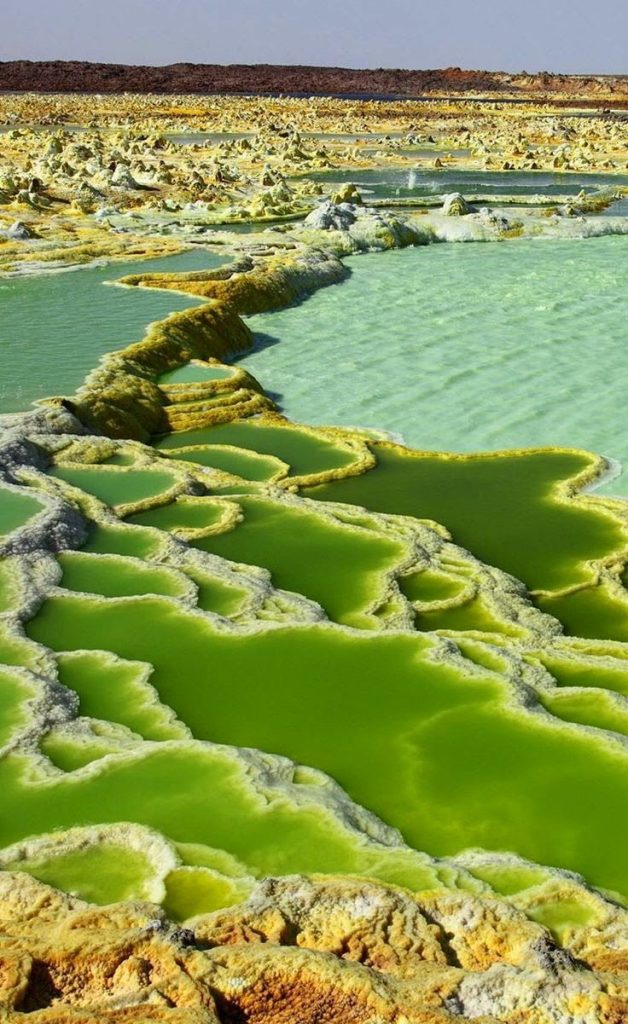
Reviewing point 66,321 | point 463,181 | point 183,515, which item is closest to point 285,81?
point 463,181

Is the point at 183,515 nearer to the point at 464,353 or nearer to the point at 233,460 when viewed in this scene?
the point at 233,460

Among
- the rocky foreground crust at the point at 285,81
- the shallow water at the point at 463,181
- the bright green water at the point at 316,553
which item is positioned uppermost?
the rocky foreground crust at the point at 285,81

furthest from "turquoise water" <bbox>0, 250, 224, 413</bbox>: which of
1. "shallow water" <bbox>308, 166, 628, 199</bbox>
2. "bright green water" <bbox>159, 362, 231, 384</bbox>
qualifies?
"shallow water" <bbox>308, 166, 628, 199</bbox>

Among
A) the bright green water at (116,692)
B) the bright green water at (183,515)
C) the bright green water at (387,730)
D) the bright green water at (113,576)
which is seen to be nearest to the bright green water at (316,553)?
the bright green water at (183,515)

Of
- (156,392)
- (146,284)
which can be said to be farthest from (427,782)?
(146,284)

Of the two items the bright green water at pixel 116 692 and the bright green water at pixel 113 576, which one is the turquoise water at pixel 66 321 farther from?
the bright green water at pixel 116 692
